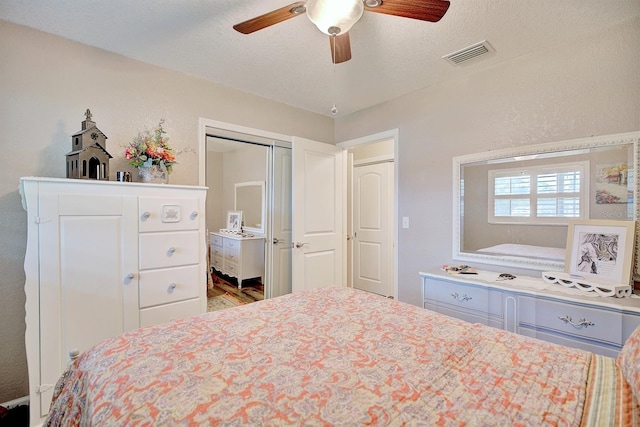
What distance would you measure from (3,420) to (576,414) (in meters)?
2.74

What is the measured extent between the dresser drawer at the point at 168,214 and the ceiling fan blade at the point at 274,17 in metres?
1.21

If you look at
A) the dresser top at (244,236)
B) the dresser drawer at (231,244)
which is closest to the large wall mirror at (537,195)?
the dresser top at (244,236)

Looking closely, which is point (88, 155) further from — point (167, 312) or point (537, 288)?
point (537, 288)

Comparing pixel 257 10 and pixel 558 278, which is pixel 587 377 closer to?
pixel 558 278

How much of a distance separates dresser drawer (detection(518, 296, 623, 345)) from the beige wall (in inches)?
110

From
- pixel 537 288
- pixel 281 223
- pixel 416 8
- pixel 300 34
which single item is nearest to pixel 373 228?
pixel 281 223

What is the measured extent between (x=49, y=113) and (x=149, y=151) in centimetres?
65

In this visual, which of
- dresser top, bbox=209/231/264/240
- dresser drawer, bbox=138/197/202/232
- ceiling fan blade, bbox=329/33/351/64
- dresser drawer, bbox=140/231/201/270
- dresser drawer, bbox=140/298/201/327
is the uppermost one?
ceiling fan blade, bbox=329/33/351/64

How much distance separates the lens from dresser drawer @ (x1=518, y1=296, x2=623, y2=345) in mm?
1570

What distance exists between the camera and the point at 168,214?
2.03m

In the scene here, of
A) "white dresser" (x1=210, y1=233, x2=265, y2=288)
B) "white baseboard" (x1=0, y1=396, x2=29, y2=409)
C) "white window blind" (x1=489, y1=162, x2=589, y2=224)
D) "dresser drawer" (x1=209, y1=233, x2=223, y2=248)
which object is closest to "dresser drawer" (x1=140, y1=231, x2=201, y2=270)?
"white baseboard" (x1=0, y1=396, x2=29, y2=409)

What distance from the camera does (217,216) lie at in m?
5.01

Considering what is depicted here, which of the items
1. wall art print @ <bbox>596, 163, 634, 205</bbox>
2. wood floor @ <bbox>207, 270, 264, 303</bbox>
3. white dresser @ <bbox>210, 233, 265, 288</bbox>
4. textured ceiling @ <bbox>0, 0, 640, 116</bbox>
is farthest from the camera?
white dresser @ <bbox>210, 233, 265, 288</bbox>

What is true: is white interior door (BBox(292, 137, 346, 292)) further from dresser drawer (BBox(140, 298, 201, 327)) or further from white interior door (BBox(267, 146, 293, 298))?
dresser drawer (BBox(140, 298, 201, 327))
